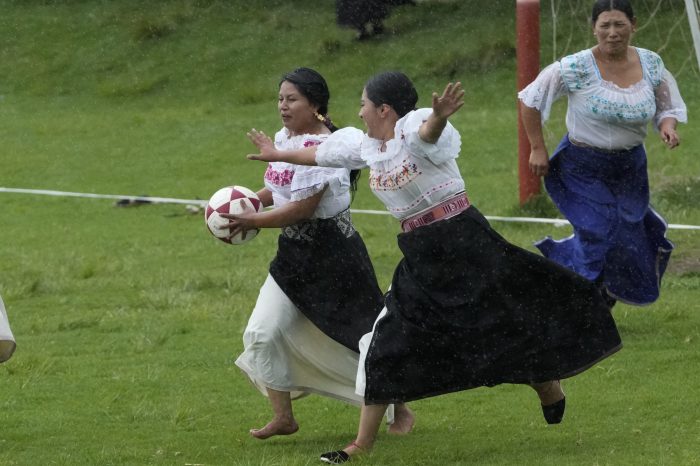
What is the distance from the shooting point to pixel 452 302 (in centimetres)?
593

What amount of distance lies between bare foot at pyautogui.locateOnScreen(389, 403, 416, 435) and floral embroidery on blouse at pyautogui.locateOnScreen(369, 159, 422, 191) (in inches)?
47.3

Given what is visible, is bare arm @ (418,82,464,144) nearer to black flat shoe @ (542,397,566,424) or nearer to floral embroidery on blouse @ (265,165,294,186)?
floral embroidery on blouse @ (265,165,294,186)

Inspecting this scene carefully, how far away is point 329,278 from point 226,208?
57cm

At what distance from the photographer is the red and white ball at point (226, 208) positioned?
254 inches

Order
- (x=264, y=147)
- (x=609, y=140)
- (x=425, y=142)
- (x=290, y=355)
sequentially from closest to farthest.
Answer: (x=425, y=142)
(x=264, y=147)
(x=290, y=355)
(x=609, y=140)

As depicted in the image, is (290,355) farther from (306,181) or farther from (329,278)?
(306,181)

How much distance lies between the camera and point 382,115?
6035 millimetres

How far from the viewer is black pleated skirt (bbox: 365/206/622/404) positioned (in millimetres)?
5922

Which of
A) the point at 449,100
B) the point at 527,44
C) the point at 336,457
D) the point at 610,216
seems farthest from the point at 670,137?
the point at 527,44

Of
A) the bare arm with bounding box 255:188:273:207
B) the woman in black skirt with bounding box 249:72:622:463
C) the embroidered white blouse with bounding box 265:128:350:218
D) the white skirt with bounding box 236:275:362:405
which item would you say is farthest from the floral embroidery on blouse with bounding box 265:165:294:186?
the woman in black skirt with bounding box 249:72:622:463

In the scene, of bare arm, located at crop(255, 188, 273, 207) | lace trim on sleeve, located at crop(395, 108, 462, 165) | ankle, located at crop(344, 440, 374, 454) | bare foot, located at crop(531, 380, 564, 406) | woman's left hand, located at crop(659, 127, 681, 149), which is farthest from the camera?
woman's left hand, located at crop(659, 127, 681, 149)

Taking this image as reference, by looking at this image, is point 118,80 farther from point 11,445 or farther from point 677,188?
point 11,445

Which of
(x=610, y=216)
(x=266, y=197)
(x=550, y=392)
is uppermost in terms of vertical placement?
(x=266, y=197)

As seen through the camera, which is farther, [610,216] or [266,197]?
[610,216]
